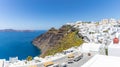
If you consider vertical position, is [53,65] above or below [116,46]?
below

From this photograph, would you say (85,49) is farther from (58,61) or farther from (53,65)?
(53,65)

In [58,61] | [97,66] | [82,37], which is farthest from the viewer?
[82,37]

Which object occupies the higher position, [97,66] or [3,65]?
[97,66]

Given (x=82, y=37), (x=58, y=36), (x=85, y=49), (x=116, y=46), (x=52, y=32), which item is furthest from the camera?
(x=52, y=32)

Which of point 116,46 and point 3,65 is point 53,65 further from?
point 116,46

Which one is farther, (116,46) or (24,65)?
(24,65)

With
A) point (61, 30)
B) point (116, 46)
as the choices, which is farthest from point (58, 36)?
point (116, 46)

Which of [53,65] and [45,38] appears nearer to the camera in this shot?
[53,65]

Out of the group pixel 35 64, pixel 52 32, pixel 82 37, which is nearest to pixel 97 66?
pixel 35 64

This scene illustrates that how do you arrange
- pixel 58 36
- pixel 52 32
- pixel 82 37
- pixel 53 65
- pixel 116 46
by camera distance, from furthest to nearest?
pixel 52 32 → pixel 58 36 → pixel 82 37 → pixel 53 65 → pixel 116 46
